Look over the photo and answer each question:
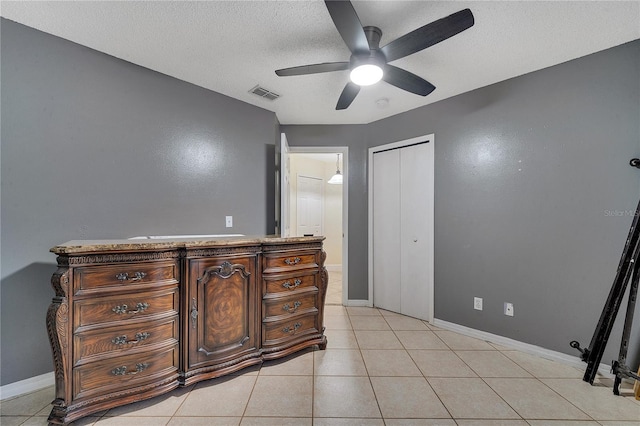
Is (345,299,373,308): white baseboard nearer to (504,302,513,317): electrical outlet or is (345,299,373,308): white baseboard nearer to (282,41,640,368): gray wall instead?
(282,41,640,368): gray wall

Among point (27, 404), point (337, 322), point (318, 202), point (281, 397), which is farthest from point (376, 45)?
point (318, 202)

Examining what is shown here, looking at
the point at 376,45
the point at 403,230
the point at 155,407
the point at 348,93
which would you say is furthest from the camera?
the point at 403,230

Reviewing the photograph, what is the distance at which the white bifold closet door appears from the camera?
3.15 meters

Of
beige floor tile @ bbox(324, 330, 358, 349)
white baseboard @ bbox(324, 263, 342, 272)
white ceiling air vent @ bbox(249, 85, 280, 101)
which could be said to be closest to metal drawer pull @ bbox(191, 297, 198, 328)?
beige floor tile @ bbox(324, 330, 358, 349)

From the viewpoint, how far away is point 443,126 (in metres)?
2.99

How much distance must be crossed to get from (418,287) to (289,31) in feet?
9.29

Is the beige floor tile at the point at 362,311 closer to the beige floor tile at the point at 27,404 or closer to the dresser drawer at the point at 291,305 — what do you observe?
the dresser drawer at the point at 291,305

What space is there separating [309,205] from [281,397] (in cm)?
460

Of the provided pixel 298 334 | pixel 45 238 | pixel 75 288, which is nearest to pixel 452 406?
pixel 298 334

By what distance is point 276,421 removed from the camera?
1.53 meters

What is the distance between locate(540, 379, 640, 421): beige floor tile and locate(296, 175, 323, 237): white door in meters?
4.51

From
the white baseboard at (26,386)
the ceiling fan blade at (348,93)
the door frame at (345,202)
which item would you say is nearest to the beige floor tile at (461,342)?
the door frame at (345,202)

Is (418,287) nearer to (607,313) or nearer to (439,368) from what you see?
(439,368)

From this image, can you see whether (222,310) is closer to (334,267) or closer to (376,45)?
(376,45)
